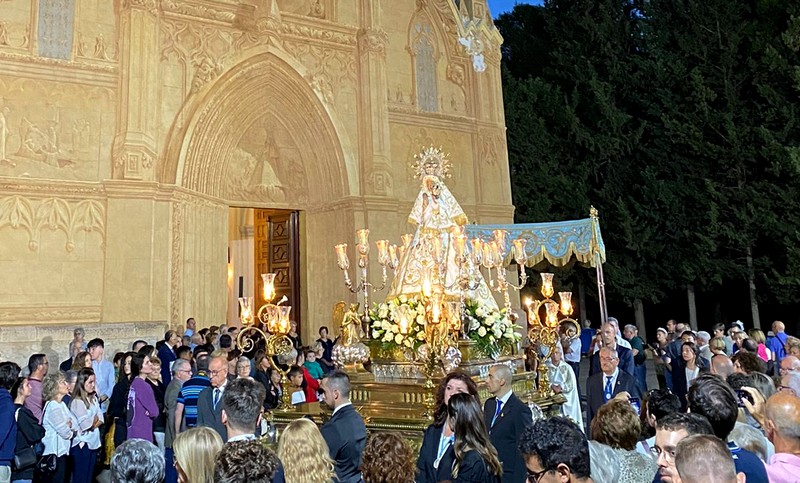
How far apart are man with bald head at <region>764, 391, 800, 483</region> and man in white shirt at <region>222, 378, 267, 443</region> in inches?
98.7

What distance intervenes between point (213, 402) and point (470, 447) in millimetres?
2452

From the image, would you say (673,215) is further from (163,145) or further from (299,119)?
(163,145)

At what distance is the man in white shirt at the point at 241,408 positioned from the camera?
11.2ft

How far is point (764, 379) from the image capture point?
158 inches

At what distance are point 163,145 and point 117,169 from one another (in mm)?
1053

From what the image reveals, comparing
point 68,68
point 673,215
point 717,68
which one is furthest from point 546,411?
point 717,68

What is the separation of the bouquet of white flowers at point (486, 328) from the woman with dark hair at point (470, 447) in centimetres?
402

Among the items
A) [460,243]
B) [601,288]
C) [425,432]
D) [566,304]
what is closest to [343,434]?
[425,432]

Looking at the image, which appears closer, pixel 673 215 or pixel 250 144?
pixel 250 144

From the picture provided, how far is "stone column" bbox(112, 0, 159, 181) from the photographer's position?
11789 millimetres

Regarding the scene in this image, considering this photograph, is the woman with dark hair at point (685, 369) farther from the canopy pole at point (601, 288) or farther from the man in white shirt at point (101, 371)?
the man in white shirt at point (101, 371)

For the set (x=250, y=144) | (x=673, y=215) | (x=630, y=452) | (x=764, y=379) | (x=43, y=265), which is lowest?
(x=630, y=452)

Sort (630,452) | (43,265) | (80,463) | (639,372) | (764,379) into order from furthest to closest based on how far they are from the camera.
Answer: (43,265) < (639,372) < (80,463) < (764,379) < (630,452)

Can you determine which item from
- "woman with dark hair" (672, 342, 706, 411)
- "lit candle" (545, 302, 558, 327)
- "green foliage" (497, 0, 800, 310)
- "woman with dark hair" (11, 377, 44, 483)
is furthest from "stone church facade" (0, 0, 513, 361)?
"woman with dark hair" (672, 342, 706, 411)
